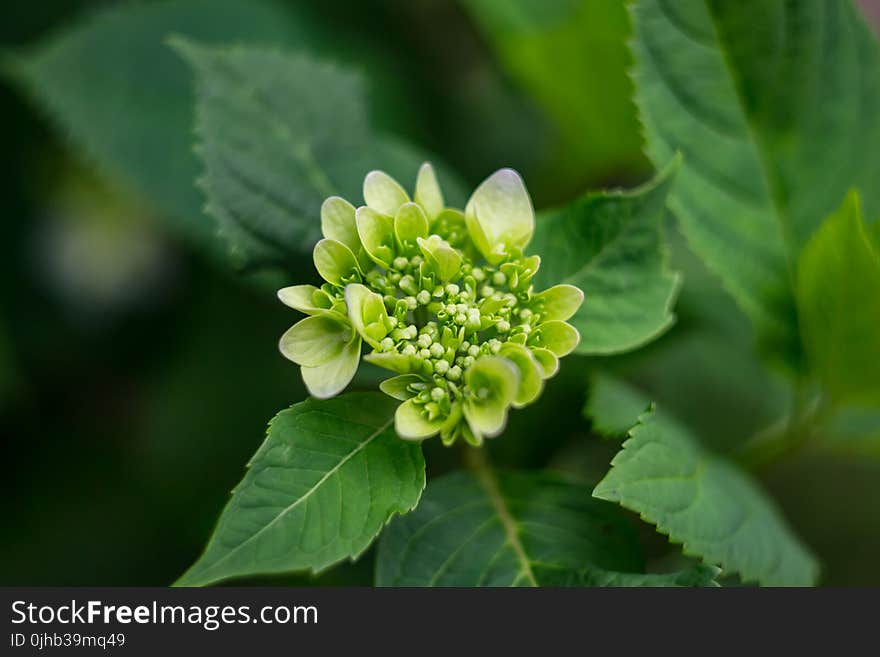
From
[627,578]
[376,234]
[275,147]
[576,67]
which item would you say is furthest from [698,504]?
[576,67]

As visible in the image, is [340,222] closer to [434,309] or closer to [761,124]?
[434,309]

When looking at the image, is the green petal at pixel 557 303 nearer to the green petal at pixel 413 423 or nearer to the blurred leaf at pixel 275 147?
the green petal at pixel 413 423

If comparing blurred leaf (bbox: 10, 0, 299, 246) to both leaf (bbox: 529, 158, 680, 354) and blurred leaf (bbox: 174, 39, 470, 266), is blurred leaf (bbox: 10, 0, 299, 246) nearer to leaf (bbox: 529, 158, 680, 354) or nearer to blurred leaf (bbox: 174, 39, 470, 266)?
blurred leaf (bbox: 174, 39, 470, 266)

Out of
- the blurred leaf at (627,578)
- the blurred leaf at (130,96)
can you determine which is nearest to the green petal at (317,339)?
the blurred leaf at (627,578)

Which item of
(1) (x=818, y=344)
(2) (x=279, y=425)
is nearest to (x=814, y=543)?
(1) (x=818, y=344)

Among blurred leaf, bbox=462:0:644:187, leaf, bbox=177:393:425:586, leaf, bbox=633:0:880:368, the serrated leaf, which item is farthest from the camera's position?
blurred leaf, bbox=462:0:644:187

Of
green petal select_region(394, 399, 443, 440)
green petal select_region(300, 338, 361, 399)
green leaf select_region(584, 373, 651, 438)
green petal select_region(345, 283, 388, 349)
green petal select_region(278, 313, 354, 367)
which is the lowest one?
green leaf select_region(584, 373, 651, 438)

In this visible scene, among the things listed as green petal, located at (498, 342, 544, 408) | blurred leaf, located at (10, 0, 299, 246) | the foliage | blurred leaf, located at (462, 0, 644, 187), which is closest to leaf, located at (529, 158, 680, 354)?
the foliage

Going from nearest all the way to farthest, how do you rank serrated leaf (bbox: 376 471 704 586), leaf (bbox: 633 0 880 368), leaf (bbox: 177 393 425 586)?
leaf (bbox: 177 393 425 586) < serrated leaf (bbox: 376 471 704 586) < leaf (bbox: 633 0 880 368)
